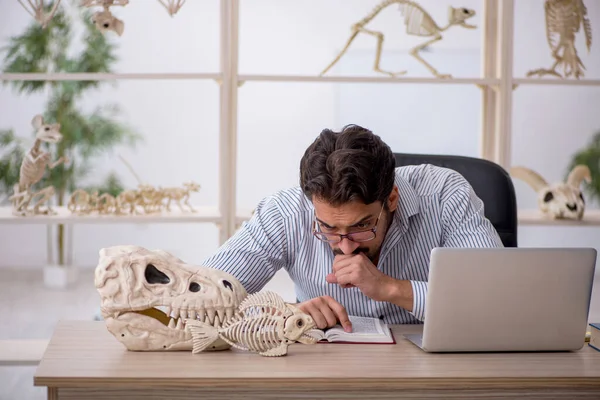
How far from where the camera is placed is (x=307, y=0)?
5.19 meters

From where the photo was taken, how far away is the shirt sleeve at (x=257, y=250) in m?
1.90

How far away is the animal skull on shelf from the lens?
349 cm

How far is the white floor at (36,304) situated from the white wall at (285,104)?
0.21m

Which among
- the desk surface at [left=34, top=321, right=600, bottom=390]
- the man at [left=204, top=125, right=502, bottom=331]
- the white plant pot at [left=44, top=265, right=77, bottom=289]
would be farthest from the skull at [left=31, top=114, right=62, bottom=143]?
the desk surface at [left=34, top=321, right=600, bottom=390]

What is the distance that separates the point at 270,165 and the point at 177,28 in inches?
43.5

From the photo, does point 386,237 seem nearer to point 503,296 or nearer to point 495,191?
point 495,191

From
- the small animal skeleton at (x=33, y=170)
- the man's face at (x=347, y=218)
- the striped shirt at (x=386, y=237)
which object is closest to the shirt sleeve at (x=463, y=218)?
the striped shirt at (x=386, y=237)

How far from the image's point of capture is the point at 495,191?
219 cm

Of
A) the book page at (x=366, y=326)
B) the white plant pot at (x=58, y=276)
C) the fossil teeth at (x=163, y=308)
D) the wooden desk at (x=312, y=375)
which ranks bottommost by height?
the white plant pot at (x=58, y=276)

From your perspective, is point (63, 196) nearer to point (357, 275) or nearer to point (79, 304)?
point (79, 304)

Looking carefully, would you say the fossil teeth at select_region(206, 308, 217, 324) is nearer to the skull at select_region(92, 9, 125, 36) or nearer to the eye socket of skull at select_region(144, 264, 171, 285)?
the eye socket of skull at select_region(144, 264, 171, 285)

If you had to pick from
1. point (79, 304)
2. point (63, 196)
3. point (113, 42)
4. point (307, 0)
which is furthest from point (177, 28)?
point (79, 304)

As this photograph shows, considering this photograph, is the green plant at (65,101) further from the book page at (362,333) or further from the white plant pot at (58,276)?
the book page at (362,333)

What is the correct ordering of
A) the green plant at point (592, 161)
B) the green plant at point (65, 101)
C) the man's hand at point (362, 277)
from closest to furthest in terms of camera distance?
the man's hand at point (362, 277) → the green plant at point (65, 101) → the green plant at point (592, 161)
